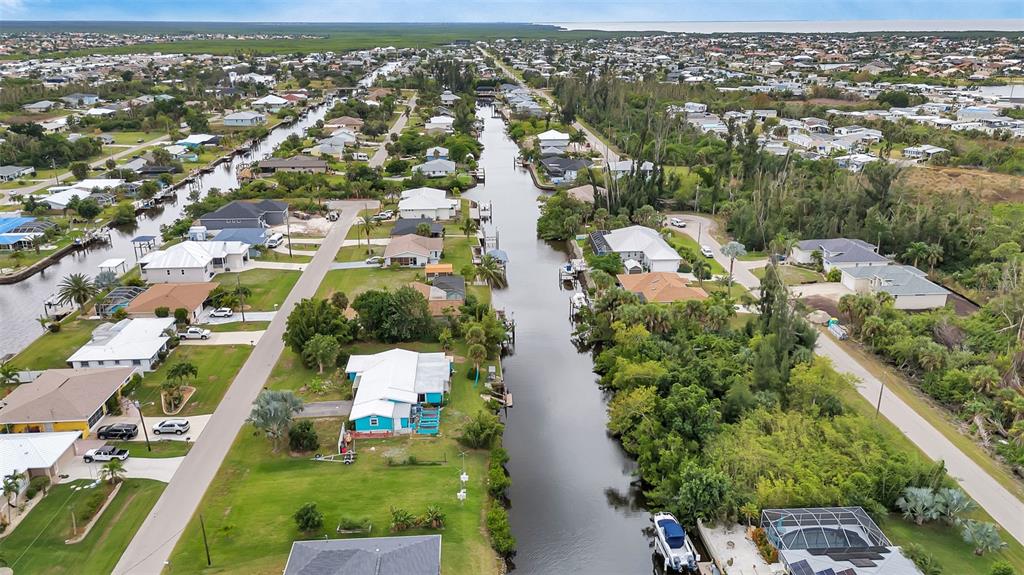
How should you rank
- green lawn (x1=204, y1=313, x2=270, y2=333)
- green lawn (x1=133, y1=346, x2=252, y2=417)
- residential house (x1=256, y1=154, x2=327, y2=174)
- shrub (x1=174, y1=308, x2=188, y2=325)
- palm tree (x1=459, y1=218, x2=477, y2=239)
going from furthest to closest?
residential house (x1=256, y1=154, x2=327, y2=174)
palm tree (x1=459, y1=218, x2=477, y2=239)
green lawn (x1=204, y1=313, x2=270, y2=333)
shrub (x1=174, y1=308, x2=188, y2=325)
green lawn (x1=133, y1=346, x2=252, y2=417)

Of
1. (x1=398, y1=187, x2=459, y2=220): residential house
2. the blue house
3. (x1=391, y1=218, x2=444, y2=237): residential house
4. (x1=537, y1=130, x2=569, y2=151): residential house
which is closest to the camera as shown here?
the blue house

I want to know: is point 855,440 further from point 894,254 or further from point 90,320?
point 90,320

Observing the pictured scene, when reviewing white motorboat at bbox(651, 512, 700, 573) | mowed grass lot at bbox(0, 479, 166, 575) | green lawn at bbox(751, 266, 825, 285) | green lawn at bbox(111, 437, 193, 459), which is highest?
green lawn at bbox(111, 437, 193, 459)

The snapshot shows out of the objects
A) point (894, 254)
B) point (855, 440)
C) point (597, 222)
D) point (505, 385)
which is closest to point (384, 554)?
point (505, 385)

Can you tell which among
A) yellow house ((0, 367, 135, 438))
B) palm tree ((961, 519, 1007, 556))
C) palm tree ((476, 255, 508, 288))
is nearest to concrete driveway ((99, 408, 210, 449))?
yellow house ((0, 367, 135, 438))

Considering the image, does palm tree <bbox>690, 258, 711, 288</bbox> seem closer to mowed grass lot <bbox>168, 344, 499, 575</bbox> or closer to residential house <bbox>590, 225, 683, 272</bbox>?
residential house <bbox>590, 225, 683, 272</bbox>

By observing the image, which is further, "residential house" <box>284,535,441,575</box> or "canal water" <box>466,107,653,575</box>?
"canal water" <box>466,107,653,575</box>

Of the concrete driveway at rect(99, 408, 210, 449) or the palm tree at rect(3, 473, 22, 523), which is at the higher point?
the palm tree at rect(3, 473, 22, 523)

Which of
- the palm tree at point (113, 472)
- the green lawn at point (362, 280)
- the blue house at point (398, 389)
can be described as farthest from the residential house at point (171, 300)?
the palm tree at point (113, 472)
